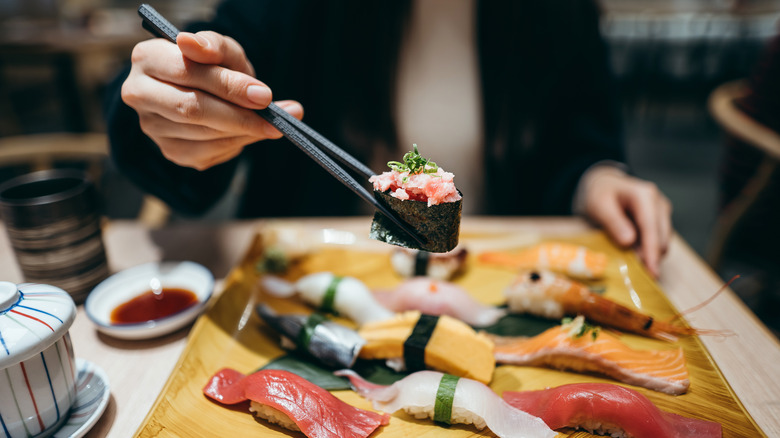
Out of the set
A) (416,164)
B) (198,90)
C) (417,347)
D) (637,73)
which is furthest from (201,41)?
(637,73)

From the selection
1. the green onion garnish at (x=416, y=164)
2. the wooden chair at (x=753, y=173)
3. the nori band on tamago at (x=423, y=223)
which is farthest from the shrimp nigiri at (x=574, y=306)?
the wooden chair at (x=753, y=173)

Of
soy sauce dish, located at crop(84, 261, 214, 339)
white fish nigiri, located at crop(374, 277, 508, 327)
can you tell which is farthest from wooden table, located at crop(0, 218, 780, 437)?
white fish nigiri, located at crop(374, 277, 508, 327)

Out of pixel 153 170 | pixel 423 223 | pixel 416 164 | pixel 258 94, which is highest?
pixel 258 94

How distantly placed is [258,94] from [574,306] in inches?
45.5

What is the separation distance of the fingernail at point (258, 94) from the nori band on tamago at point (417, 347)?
0.75 metres

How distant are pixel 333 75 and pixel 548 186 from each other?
1.32m

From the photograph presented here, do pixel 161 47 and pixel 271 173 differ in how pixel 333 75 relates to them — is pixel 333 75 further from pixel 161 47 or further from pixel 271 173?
pixel 161 47

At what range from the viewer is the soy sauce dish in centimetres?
128

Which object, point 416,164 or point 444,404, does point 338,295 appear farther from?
point 416,164

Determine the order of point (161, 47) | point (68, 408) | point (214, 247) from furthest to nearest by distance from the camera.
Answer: point (214, 247) → point (161, 47) → point (68, 408)

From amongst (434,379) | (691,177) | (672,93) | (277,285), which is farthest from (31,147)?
(672,93)

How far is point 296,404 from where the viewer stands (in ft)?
3.44

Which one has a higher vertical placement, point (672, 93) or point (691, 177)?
point (672, 93)

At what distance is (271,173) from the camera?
239cm
